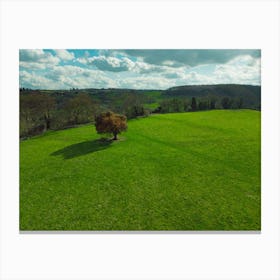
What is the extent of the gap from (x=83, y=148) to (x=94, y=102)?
7.39ft

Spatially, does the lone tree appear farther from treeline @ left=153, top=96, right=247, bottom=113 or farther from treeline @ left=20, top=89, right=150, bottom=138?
treeline @ left=153, top=96, right=247, bottom=113

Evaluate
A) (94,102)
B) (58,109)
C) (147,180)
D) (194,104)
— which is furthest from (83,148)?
(194,104)

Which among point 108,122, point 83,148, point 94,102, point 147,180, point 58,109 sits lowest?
point 147,180

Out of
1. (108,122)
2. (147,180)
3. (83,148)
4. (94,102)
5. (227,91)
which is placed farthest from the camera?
(108,122)

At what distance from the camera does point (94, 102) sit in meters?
8.51

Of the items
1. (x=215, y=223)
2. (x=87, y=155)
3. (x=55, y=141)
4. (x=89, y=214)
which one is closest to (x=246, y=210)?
(x=215, y=223)

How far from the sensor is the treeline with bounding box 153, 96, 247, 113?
29.8 feet

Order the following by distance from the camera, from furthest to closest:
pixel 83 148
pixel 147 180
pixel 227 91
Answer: pixel 83 148
pixel 227 91
pixel 147 180

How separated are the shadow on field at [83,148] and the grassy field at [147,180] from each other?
0.04 m

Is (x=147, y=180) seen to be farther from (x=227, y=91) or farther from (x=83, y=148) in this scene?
(x=227, y=91)

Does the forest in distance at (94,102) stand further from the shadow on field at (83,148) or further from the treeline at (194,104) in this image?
the shadow on field at (83,148)

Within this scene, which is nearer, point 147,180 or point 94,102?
point 147,180
